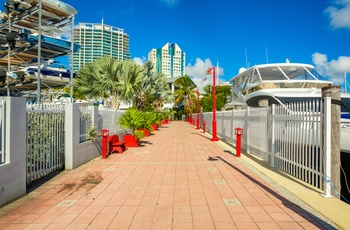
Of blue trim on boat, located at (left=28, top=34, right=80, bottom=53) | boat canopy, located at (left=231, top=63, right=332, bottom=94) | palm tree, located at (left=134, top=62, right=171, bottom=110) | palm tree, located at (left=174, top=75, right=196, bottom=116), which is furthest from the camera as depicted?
palm tree, located at (left=174, top=75, right=196, bottom=116)

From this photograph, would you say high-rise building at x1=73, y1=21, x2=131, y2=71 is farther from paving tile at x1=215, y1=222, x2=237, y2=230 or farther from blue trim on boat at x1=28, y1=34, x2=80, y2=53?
paving tile at x1=215, y1=222, x2=237, y2=230

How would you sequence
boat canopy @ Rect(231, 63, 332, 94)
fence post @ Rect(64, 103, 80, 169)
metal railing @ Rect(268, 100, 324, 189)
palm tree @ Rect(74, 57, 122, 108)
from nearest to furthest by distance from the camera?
1. metal railing @ Rect(268, 100, 324, 189)
2. fence post @ Rect(64, 103, 80, 169)
3. boat canopy @ Rect(231, 63, 332, 94)
4. palm tree @ Rect(74, 57, 122, 108)

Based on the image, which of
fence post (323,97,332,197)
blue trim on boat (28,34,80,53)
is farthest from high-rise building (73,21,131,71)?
fence post (323,97,332,197)

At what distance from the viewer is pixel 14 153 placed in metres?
4.87

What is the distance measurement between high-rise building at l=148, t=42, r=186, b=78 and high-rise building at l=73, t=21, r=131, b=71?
5165 cm

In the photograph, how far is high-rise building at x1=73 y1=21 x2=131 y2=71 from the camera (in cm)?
7200

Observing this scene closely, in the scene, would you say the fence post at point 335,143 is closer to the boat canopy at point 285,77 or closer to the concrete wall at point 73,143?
the concrete wall at point 73,143

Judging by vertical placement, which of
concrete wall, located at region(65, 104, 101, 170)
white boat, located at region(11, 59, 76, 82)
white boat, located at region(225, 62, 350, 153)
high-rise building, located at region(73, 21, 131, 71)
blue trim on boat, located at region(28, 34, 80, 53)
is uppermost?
high-rise building, located at region(73, 21, 131, 71)

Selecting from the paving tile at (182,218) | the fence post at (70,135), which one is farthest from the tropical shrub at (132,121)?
the paving tile at (182,218)

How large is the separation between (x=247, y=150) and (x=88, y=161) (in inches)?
250

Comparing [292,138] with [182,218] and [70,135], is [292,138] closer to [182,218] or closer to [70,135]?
[182,218]

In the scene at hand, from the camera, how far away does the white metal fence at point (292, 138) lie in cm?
548

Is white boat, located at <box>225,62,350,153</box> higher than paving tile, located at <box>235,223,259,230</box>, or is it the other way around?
white boat, located at <box>225,62,350,153</box>

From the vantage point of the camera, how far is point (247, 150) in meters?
11.2
